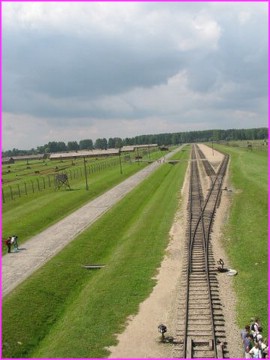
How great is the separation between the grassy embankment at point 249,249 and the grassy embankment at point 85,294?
16.5 ft

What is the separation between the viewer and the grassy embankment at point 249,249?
20264 millimetres

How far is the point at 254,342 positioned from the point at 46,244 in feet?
70.7

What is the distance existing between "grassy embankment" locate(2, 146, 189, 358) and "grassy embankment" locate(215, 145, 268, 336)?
5042 millimetres

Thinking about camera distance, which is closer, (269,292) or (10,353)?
(10,353)

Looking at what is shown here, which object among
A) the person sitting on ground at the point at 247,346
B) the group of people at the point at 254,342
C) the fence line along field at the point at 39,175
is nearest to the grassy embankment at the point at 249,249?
the group of people at the point at 254,342

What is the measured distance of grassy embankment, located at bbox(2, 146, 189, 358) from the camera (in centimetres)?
1842

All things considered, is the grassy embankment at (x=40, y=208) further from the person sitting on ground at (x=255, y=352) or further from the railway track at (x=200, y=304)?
the person sitting on ground at (x=255, y=352)

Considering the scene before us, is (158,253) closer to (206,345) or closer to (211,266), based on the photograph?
(211,266)

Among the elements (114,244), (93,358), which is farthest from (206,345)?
(114,244)

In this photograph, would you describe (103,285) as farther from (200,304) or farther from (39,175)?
(39,175)

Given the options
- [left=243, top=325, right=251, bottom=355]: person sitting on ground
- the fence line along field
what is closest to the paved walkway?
[left=243, top=325, right=251, bottom=355]: person sitting on ground

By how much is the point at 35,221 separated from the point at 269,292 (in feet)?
90.9

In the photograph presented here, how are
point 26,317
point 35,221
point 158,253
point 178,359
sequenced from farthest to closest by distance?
point 35,221 < point 158,253 < point 26,317 < point 178,359

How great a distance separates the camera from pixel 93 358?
54.6 feet
